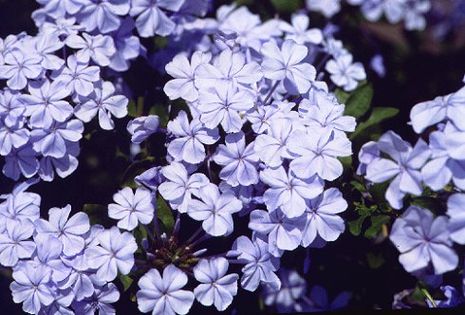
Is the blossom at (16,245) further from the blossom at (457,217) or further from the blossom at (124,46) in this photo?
the blossom at (457,217)

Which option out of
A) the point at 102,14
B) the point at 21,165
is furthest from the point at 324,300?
the point at 102,14

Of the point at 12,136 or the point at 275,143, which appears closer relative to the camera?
the point at 275,143

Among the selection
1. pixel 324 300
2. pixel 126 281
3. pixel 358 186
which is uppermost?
pixel 358 186

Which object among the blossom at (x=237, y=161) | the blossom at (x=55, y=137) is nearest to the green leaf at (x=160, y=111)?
the blossom at (x=55, y=137)

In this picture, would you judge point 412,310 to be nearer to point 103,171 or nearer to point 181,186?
point 181,186

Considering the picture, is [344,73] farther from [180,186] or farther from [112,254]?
→ [112,254]

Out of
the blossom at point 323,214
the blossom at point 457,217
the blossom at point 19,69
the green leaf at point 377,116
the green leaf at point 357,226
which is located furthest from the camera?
the green leaf at point 377,116

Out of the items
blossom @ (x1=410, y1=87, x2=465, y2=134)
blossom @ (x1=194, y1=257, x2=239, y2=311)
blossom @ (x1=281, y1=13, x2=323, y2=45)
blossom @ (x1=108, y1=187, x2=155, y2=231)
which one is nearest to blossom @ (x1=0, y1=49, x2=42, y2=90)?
blossom @ (x1=108, y1=187, x2=155, y2=231)
